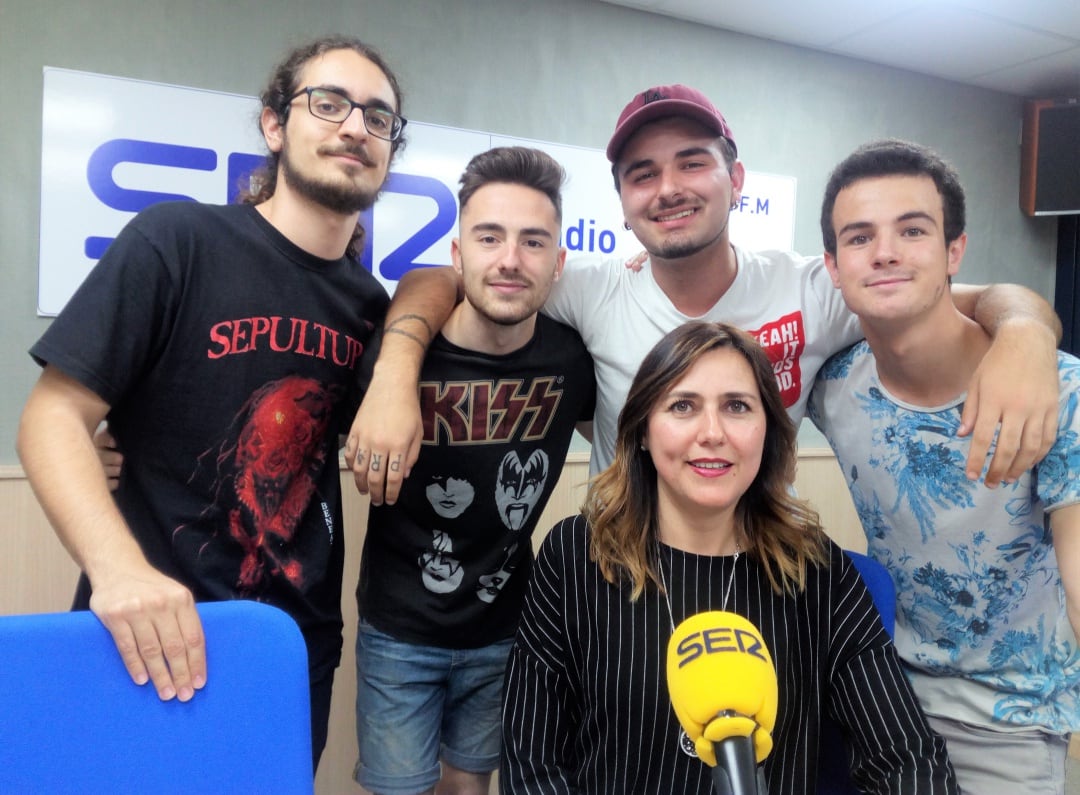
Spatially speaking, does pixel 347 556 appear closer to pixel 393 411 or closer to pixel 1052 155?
pixel 393 411

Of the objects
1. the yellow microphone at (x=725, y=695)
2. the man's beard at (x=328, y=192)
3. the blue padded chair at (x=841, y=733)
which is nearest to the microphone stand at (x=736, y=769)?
the yellow microphone at (x=725, y=695)

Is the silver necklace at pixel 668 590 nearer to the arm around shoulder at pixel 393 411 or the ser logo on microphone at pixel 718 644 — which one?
the ser logo on microphone at pixel 718 644

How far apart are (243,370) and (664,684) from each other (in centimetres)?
91

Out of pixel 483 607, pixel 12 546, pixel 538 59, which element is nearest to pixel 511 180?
pixel 483 607

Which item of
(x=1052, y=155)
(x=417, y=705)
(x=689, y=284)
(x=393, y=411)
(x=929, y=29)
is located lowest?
(x=417, y=705)

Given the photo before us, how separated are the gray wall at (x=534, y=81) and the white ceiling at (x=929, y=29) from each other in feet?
0.31

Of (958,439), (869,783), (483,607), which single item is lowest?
(869,783)

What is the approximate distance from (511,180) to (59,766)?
50.1 inches

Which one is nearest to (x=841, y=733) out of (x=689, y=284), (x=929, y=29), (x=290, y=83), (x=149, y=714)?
(x=689, y=284)

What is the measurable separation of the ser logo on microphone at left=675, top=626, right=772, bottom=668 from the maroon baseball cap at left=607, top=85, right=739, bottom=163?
3.64 feet

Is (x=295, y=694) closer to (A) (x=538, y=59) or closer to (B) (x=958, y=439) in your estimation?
(B) (x=958, y=439)

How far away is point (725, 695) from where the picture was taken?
31.8 inches

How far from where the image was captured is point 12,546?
2.36m

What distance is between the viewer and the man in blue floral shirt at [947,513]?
134 centimetres
